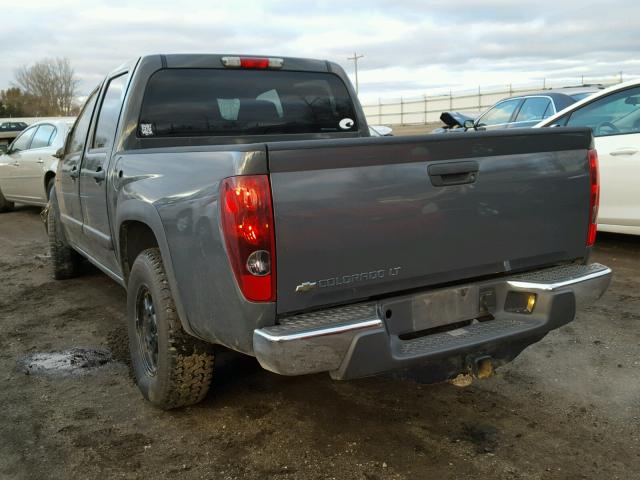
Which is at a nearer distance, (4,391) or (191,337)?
(191,337)

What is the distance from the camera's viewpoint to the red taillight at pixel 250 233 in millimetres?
2242

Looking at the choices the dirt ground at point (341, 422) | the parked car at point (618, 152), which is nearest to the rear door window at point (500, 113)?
the parked car at point (618, 152)

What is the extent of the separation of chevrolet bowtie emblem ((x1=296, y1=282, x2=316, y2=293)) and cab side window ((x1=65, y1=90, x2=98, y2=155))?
2952mm

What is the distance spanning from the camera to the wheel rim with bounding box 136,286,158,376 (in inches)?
129

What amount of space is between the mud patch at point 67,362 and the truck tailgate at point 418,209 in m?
2.10

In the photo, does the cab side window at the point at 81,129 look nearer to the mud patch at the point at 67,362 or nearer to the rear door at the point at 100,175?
the rear door at the point at 100,175

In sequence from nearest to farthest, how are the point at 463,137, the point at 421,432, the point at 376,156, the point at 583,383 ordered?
the point at 376,156, the point at 463,137, the point at 421,432, the point at 583,383

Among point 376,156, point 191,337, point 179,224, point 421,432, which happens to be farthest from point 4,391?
point 376,156

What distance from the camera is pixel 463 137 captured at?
260 centimetres

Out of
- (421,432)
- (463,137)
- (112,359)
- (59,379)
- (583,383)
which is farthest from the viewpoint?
(112,359)

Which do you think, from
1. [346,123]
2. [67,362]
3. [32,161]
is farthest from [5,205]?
[346,123]

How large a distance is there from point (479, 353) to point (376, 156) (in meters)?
0.99

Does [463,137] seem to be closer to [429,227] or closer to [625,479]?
[429,227]

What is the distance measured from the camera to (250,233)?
2.26 meters
